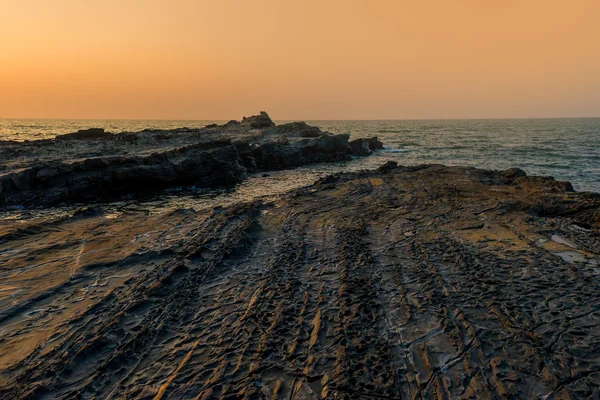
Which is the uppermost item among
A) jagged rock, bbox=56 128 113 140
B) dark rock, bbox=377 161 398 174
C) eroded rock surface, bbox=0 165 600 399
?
jagged rock, bbox=56 128 113 140

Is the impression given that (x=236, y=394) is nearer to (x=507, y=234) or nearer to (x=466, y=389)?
(x=466, y=389)

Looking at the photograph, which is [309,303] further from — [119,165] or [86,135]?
[86,135]

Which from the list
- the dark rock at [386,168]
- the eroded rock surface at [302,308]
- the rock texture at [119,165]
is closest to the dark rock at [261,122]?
the rock texture at [119,165]

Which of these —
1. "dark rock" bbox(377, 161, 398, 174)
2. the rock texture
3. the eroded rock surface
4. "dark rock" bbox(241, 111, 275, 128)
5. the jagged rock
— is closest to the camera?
the eroded rock surface

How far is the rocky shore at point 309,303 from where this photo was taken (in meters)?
3.67

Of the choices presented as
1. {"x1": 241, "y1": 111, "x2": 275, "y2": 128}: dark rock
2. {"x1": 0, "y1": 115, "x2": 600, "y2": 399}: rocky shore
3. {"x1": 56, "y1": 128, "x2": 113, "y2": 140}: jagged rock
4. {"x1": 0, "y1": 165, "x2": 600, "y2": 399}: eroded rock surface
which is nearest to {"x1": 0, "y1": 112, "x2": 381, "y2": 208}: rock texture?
{"x1": 56, "y1": 128, "x2": 113, "y2": 140}: jagged rock

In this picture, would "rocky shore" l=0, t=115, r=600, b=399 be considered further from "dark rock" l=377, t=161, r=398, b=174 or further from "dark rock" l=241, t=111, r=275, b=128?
"dark rock" l=241, t=111, r=275, b=128

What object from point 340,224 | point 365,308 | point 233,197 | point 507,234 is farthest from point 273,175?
point 365,308

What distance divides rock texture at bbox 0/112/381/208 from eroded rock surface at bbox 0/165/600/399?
23.6 ft

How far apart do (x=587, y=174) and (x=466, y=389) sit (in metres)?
27.3

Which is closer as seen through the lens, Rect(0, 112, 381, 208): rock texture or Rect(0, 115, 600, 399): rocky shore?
Rect(0, 115, 600, 399): rocky shore

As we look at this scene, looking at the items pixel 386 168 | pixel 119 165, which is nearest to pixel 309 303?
pixel 119 165

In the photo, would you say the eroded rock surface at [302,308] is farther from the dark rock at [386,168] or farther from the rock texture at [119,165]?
the dark rock at [386,168]

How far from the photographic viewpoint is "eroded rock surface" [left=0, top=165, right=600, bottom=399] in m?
3.65
